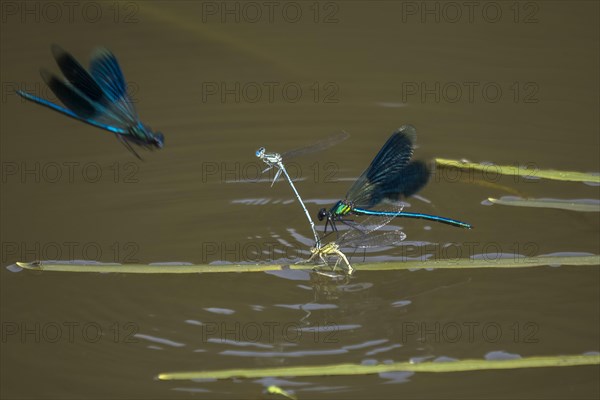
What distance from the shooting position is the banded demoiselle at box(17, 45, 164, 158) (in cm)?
475

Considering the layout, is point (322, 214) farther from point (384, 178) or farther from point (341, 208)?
point (384, 178)

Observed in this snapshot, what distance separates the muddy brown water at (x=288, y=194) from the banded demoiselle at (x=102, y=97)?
2.54 feet

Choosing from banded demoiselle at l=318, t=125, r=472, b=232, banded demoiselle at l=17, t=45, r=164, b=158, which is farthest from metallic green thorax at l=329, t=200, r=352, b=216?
banded demoiselle at l=17, t=45, r=164, b=158

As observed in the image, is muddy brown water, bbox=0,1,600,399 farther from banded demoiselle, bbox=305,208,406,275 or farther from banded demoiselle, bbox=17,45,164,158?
banded demoiselle, bbox=17,45,164,158

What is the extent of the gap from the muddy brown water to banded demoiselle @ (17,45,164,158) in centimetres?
77

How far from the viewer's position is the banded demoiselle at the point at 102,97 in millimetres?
4746

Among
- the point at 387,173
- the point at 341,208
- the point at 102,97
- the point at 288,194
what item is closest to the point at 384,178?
the point at 387,173

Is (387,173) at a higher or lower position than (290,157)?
lower

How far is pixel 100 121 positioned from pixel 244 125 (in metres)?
2.32

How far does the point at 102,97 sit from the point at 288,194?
1443 mm

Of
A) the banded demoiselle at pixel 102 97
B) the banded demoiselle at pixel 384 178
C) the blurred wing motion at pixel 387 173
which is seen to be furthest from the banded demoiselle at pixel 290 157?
the banded demoiselle at pixel 102 97

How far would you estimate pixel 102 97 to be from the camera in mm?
4766

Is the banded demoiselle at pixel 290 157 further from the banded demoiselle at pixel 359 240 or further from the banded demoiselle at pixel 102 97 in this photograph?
the banded demoiselle at pixel 102 97

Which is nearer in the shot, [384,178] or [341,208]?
[341,208]
